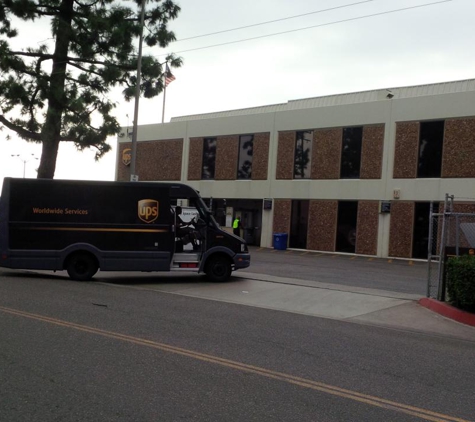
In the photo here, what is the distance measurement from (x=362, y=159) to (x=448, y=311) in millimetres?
17314

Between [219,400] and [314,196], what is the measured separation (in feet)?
80.9

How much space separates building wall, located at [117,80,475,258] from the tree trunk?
46.2 ft

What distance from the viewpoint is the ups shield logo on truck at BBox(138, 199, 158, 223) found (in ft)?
47.4

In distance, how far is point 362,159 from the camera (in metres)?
27.9

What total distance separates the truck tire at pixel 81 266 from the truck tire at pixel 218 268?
9.73 ft

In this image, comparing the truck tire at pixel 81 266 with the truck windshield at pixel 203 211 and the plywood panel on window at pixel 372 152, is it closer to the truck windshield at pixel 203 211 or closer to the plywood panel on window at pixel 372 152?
the truck windshield at pixel 203 211

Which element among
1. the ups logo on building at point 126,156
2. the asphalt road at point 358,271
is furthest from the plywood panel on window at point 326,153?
the ups logo on building at point 126,156

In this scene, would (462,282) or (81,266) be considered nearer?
(462,282)

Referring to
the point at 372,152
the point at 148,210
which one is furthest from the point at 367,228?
the point at 148,210

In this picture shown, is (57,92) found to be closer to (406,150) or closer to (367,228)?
(367,228)

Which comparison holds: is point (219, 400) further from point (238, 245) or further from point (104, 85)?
point (104, 85)

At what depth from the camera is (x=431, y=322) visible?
10805 millimetres

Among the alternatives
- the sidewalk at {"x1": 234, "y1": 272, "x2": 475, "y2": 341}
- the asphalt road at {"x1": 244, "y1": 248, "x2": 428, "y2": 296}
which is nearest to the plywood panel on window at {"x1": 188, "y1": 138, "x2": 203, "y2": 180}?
the asphalt road at {"x1": 244, "y1": 248, "x2": 428, "y2": 296}

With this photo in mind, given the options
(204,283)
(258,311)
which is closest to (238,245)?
(204,283)
